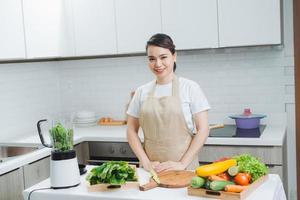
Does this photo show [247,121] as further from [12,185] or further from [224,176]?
[12,185]

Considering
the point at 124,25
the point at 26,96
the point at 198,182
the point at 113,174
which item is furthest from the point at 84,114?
the point at 198,182

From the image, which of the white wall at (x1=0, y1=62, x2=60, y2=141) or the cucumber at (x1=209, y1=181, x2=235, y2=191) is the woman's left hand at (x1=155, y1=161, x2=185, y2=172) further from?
the white wall at (x1=0, y1=62, x2=60, y2=141)

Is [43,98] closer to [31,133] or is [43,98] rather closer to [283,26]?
[31,133]

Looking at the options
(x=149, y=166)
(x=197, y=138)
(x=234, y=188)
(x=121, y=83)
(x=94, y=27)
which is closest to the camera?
(x=234, y=188)

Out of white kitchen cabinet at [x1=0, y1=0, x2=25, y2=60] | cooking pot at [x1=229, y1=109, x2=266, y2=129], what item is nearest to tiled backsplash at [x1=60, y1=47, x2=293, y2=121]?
cooking pot at [x1=229, y1=109, x2=266, y2=129]

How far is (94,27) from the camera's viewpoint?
357 centimetres

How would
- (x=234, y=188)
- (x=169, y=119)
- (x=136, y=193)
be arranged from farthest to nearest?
(x=169, y=119) → (x=136, y=193) → (x=234, y=188)

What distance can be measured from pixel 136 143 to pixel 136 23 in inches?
51.2

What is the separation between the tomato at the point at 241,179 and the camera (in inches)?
70.1

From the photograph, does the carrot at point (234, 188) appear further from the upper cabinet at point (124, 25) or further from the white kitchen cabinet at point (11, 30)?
the white kitchen cabinet at point (11, 30)

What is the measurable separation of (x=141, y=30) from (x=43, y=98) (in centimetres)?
121

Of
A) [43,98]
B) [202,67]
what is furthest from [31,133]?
[202,67]

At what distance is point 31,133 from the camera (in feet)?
12.2

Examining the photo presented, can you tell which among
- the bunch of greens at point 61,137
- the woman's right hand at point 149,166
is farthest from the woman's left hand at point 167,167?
the bunch of greens at point 61,137
